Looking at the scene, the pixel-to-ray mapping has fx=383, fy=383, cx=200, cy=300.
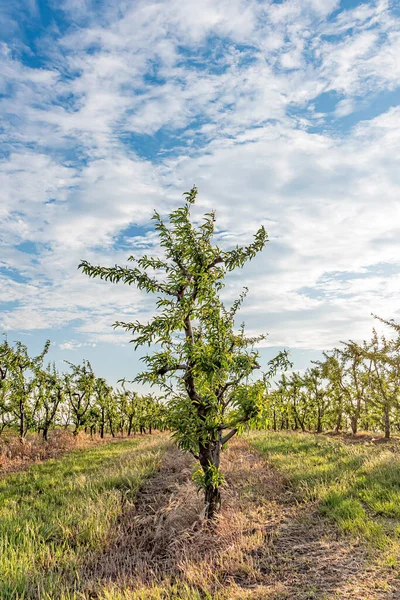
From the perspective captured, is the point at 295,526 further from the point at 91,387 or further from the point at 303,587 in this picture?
the point at 91,387

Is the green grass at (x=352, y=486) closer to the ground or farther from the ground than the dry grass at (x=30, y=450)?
farther from the ground

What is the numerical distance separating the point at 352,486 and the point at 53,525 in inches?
273

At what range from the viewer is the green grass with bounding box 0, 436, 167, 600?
5570 millimetres

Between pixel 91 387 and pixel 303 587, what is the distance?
98.0ft

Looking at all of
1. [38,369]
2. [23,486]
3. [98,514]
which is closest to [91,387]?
[38,369]

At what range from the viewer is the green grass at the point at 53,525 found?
18.3 ft

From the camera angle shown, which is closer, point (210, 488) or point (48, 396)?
point (210, 488)

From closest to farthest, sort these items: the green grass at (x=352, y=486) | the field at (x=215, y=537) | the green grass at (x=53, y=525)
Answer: the field at (x=215, y=537) → the green grass at (x=53, y=525) → the green grass at (x=352, y=486)

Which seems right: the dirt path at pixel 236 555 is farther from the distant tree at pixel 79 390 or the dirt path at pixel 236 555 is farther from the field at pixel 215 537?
the distant tree at pixel 79 390

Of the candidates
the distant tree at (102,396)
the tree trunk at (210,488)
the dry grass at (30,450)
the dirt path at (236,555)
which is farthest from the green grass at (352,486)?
the distant tree at (102,396)

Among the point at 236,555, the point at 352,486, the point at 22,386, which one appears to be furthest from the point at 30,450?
the point at 236,555

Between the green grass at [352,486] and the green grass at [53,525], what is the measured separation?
447 cm

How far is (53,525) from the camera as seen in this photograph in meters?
7.89

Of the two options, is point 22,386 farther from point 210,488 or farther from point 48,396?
point 210,488
